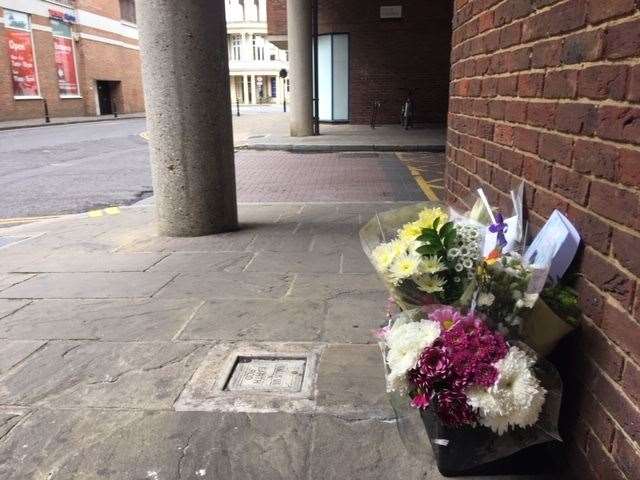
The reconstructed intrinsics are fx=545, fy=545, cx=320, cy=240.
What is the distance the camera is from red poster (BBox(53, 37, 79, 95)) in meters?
31.8

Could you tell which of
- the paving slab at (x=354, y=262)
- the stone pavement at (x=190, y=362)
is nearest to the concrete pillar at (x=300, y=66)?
the stone pavement at (x=190, y=362)

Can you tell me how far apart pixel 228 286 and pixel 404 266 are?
2.22 m

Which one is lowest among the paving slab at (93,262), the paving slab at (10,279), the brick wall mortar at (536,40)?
the paving slab at (10,279)

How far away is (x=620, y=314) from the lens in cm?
162

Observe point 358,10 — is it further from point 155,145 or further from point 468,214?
point 468,214

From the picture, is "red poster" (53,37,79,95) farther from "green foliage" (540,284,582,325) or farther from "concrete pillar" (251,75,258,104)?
"concrete pillar" (251,75,258,104)

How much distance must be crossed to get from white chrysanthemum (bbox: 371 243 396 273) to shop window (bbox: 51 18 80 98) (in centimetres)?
3457

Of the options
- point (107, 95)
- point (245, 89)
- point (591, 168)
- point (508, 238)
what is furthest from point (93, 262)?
point (245, 89)

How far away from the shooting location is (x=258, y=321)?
3303mm

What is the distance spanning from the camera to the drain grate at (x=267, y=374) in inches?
101

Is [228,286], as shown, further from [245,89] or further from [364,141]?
[245,89]

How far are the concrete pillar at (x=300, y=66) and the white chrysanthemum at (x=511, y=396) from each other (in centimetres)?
1526

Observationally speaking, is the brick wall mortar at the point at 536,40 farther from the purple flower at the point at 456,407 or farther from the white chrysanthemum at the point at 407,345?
the purple flower at the point at 456,407

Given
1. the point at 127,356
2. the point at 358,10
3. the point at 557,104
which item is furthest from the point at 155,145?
the point at 358,10
